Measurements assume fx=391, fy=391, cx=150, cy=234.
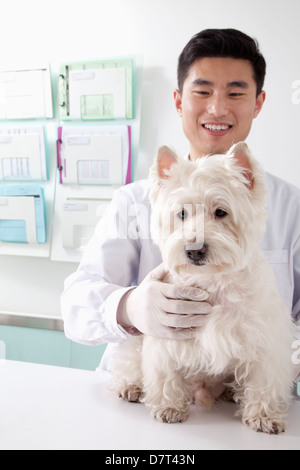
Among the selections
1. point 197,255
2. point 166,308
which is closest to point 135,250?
point 166,308

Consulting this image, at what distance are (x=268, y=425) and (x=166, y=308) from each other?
1.08 feet

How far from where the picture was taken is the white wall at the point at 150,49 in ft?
6.14

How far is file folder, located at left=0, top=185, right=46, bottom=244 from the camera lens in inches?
89.4

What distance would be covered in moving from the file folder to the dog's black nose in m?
1.65

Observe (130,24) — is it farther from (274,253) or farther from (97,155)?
(274,253)

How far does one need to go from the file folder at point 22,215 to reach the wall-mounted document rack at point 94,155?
0.21 meters

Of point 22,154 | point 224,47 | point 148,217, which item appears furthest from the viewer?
point 22,154

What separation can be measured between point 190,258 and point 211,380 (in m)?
0.37

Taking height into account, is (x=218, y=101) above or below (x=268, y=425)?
above

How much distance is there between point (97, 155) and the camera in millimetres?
2148

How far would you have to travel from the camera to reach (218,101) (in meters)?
1.16

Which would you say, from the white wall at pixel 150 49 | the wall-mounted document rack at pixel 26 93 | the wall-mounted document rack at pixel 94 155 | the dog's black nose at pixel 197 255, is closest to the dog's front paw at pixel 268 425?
the dog's black nose at pixel 197 255

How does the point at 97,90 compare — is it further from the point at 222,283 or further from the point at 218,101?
the point at 222,283
